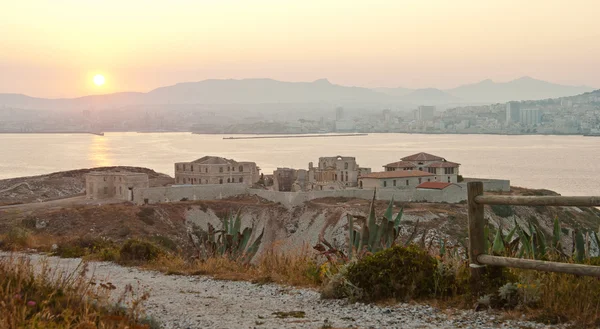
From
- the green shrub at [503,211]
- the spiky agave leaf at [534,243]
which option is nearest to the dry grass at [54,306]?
the spiky agave leaf at [534,243]

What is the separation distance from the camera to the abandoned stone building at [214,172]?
53.3 meters

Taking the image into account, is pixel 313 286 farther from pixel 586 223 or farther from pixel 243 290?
pixel 586 223

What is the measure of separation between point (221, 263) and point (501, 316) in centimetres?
514

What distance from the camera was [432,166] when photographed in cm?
5731

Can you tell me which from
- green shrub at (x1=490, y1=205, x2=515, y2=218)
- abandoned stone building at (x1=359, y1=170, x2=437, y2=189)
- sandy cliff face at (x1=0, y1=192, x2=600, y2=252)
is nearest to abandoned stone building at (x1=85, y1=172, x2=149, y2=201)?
sandy cliff face at (x1=0, y1=192, x2=600, y2=252)

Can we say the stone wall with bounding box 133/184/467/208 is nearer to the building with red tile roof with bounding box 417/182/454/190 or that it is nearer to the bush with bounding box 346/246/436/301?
the building with red tile roof with bounding box 417/182/454/190

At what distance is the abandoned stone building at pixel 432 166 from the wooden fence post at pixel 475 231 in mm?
50492

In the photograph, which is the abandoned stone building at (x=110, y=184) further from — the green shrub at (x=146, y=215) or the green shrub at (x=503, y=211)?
the green shrub at (x=503, y=211)

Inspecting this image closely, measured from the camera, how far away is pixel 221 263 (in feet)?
33.1

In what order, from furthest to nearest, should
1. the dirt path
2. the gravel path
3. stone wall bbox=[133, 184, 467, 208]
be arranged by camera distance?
stone wall bbox=[133, 184, 467, 208] → the dirt path → the gravel path

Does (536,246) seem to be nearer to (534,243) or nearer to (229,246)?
(534,243)

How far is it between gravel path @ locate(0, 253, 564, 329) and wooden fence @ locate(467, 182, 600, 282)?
503 millimetres

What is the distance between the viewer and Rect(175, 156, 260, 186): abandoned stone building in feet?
175

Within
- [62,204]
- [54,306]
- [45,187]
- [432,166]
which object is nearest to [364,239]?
[54,306]
